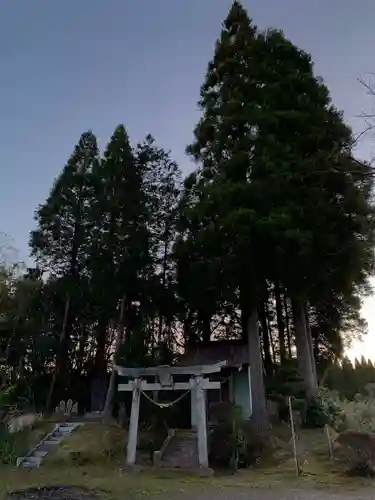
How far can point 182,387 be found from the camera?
12258mm

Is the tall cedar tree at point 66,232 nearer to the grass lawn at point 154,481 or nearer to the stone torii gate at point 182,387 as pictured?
the stone torii gate at point 182,387

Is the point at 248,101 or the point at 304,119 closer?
the point at 304,119

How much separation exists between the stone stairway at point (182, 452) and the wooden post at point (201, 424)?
0.38 metres

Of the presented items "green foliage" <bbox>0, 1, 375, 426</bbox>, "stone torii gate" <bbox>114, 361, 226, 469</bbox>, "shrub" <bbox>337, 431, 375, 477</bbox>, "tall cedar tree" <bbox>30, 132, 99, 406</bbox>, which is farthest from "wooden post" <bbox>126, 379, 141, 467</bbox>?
"tall cedar tree" <bbox>30, 132, 99, 406</bbox>

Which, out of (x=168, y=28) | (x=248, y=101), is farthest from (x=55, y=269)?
(x=168, y=28)

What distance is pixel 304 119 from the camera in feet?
49.0

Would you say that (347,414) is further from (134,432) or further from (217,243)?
(134,432)

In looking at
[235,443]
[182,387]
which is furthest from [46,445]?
[235,443]

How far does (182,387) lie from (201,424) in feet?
4.24

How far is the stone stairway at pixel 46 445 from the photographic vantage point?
38.9 ft

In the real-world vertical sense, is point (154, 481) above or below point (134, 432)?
below

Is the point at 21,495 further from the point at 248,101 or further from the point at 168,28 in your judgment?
the point at 248,101

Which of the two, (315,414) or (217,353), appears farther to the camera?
(217,353)

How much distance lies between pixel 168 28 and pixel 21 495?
10.4m
